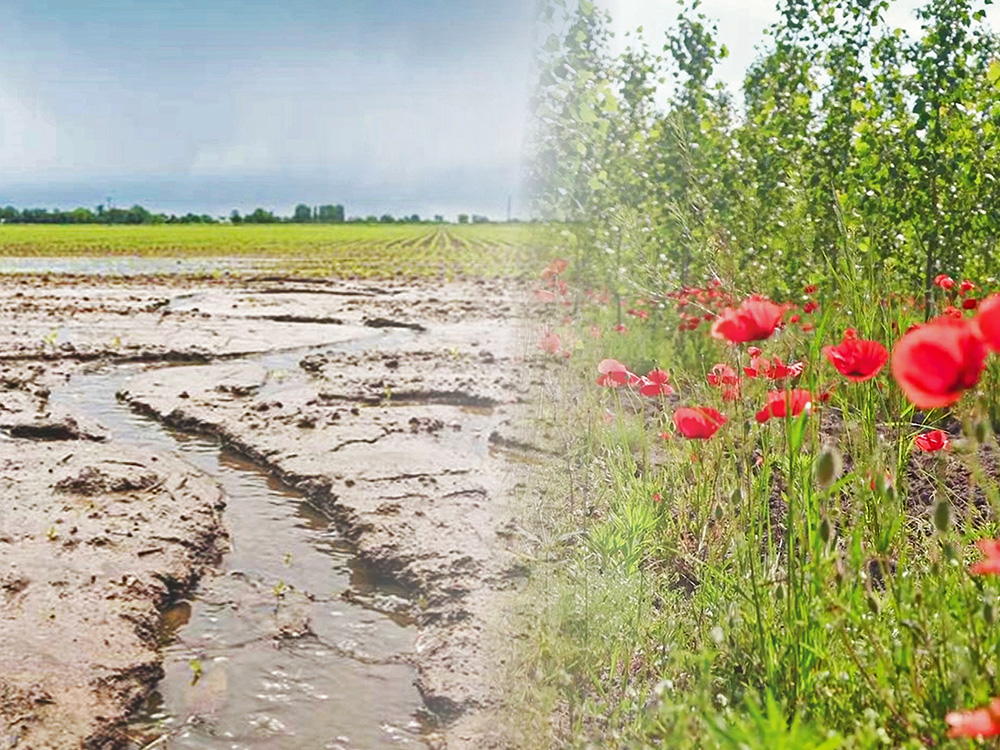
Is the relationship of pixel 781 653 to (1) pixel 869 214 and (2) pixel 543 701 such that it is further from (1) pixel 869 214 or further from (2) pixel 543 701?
(1) pixel 869 214

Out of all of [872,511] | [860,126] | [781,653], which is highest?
[860,126]

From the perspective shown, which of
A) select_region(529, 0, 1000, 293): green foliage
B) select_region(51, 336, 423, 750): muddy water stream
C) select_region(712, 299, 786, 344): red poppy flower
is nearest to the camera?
select_region(712, 299, 786, 344): red poppy flower

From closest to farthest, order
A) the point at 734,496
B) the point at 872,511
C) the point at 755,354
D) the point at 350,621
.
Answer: the point at 734,496 → the point at 872,511 → the point at 755,354 → the point at 350,621

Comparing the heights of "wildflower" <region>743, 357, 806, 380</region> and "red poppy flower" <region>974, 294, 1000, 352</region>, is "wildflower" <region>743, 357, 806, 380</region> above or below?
below

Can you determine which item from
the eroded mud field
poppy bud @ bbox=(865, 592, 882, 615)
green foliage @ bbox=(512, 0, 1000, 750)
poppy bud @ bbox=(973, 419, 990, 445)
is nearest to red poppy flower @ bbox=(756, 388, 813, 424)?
green foliage @ bbox=(512, 0, 1000, 750)

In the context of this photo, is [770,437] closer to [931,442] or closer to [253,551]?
[931,442]

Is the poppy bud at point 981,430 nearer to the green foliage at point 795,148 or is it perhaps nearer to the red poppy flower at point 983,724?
the red poppy flower at point 983,724

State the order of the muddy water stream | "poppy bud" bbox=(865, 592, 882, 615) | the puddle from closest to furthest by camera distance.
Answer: "poppy bud" bbox=(865, 592, 882, 615) → the muddy water stream → the puddle

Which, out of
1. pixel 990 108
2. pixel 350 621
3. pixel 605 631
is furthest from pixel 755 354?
pixel 990 108

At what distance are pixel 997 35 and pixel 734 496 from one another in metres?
3.88

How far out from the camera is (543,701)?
6.79 feet

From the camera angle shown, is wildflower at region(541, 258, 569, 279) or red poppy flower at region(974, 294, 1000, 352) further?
wildflower at region(541, 258, 569, 279)

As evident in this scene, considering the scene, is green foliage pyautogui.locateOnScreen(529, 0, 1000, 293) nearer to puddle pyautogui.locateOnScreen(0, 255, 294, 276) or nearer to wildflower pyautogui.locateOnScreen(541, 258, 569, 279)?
wildflower pyautogui.locateOnScreen(541, 258, 569, 279)

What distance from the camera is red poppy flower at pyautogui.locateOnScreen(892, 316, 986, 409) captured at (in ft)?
3.66
